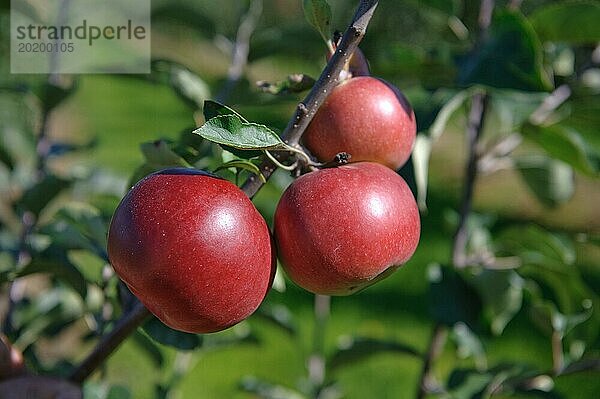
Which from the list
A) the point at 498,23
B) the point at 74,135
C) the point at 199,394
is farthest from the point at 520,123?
the point at 74,135

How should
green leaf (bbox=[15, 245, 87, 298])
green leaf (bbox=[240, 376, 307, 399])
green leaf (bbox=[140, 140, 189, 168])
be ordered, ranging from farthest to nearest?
green leaf (bbox=[240, 376, 307, 399]), green leaf (bbox=[15, 245, 87, 298]), green leaf (bbox=[140, 140, 189, 168])

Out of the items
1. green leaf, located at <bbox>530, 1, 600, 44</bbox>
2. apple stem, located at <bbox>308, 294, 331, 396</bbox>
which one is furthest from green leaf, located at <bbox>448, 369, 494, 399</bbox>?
green leaf, located at <bbox>530, 1, 600, 44</bbox>

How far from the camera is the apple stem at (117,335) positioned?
770mm

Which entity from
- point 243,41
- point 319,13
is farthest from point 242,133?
point 243,41

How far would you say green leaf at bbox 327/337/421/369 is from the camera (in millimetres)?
1199

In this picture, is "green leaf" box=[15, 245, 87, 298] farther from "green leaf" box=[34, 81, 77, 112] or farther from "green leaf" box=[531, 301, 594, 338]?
"green leaf" box=[531, 301, 594, 338]

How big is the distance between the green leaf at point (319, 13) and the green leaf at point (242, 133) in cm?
14

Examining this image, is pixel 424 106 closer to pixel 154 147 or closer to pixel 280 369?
pixel 154 147

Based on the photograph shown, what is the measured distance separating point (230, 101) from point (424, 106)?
1.22ft

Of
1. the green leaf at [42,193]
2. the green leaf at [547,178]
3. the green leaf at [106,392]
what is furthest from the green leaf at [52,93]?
the green leaf at [547,178]

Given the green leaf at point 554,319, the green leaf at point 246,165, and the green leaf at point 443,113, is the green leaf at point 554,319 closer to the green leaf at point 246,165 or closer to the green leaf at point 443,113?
the green leaf at point 443,113

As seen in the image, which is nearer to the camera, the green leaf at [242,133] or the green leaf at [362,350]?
the green leaf at [242,133]

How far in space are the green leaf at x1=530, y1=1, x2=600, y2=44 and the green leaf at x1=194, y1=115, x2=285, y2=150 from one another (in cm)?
60

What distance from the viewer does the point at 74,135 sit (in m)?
5.12
